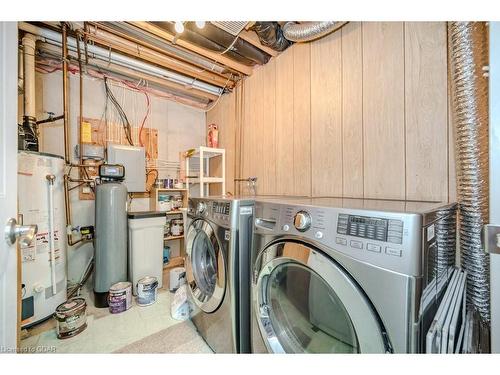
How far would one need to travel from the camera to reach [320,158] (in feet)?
5.32

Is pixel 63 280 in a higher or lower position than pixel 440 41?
lower

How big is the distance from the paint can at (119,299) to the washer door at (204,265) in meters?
0.70

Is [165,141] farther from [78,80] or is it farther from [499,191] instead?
[499,191]

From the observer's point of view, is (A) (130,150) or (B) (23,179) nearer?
(B) (23,179)

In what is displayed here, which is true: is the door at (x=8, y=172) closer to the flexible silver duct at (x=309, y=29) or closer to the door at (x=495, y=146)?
the door at (x=495, y=146)

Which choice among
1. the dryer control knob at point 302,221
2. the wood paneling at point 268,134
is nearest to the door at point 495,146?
the dryer control knob at point 302,221

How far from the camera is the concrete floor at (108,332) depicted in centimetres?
133

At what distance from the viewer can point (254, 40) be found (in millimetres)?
1820

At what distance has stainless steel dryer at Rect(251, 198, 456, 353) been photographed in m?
0.55

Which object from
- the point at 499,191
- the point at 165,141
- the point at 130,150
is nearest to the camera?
the point at 499,191

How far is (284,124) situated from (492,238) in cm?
159
